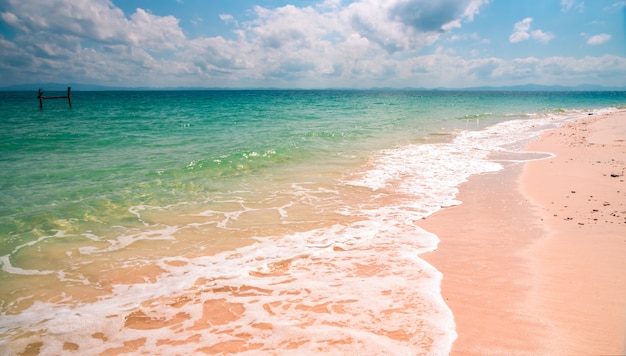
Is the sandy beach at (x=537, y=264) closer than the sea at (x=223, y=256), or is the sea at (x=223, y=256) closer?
the sandy beach at (x=537, y=264)

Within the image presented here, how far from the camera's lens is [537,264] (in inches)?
198

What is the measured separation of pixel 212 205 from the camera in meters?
Result: 8.52

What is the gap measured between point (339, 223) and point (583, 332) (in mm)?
4403

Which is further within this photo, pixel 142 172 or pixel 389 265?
pixel 142 172

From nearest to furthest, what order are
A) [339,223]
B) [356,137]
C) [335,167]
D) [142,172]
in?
[339,223] → [142,172] → [335,167] → [356,137]

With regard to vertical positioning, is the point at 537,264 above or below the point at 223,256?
above

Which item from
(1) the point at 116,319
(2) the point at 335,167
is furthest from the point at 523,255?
(2) the point at 335,167

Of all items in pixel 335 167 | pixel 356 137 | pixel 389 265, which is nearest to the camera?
pixel 389 265

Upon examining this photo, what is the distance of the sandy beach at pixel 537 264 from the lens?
3.45 metres

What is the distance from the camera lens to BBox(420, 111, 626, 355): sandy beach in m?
3.45

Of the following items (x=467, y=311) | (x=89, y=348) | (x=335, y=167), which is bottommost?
(x=89, y=348)

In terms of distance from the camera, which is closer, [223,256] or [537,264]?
[537,264]

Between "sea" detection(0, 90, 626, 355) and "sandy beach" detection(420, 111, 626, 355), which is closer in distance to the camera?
"sandy beach" detection(420, 111, 626, 355)

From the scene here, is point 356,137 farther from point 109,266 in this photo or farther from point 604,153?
point 109,266
